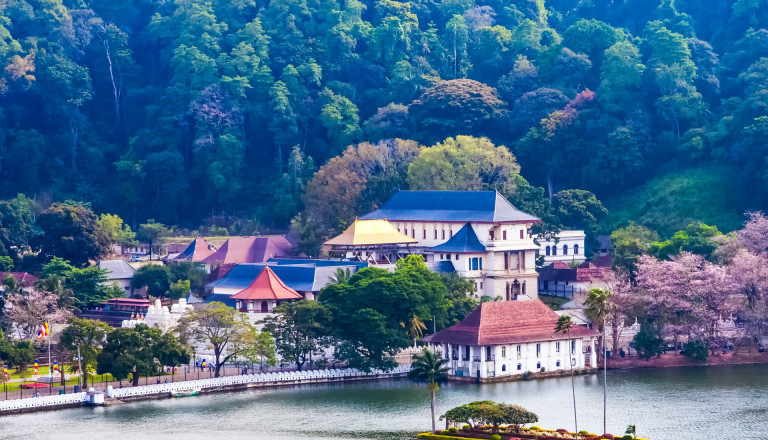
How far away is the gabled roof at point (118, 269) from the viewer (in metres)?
98.4

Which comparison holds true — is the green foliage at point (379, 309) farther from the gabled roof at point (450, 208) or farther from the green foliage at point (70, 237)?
the green foliage at point (70, 237)

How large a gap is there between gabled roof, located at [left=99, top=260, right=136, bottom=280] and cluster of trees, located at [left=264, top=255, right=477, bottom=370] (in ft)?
70.6

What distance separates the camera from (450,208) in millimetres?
97125

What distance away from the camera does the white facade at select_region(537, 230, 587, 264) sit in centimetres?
10294

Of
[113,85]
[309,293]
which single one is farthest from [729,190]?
[113,85]

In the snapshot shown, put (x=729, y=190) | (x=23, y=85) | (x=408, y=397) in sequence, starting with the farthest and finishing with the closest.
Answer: (x=23, y=85), (x=729, y=190), (x=408, y=397)

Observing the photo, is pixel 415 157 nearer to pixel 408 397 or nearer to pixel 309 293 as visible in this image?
pixel 309 293

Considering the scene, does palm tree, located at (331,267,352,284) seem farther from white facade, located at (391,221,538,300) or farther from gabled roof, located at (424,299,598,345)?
gabled roof, located at (424,299,598,345)

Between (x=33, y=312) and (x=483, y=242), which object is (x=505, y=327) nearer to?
(x=483, y=242)

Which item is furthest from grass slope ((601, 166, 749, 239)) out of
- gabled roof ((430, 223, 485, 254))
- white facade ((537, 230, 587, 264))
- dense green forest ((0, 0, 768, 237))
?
gabled roof ((430, 223, 485, 254))

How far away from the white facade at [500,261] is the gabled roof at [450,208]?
1.56 ft

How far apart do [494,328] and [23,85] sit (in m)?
65.9

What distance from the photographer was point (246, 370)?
252 feet

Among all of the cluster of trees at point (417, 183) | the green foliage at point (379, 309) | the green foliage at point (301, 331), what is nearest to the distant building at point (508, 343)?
the green foliage at point (379, 309)
